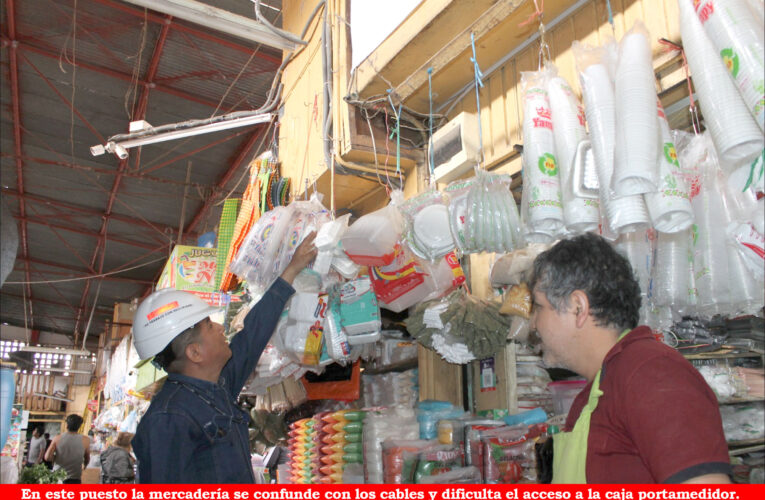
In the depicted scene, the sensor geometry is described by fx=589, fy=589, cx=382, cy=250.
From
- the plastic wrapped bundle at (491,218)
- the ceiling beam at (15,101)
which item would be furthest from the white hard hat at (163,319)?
the ceiling beam at (15,101)

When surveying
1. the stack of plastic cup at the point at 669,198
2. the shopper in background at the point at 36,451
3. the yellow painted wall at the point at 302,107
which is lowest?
the shopper in background at the point at 36,451

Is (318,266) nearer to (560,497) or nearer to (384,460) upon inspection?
(384,460)

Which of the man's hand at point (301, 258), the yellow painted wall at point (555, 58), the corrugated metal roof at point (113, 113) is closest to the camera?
the yellow painted wall at point (555, 58)

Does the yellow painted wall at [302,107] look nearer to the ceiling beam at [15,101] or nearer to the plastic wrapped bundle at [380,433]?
the plastic wrapped bundle at [380,433]

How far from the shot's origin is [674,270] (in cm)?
172

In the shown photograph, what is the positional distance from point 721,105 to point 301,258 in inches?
75.5

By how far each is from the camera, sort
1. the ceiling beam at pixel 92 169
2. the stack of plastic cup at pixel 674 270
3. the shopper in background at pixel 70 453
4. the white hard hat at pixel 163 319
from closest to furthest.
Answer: the stack of plastic cup at pixel 674 270 → the white hard hat at pixel 163 319 → the shopper in background at pixel 70 453 → the ceiling beam at pixel 92 169

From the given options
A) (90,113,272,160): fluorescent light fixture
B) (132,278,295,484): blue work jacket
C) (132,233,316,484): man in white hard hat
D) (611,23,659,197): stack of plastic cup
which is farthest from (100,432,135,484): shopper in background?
(611,23,659,197): stack of plastic cup

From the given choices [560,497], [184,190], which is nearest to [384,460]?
[560,497]

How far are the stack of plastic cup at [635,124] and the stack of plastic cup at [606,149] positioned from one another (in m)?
0.03

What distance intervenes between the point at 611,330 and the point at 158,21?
7.09 metres

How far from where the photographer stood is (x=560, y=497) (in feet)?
4.75

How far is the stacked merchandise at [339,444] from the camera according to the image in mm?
3230

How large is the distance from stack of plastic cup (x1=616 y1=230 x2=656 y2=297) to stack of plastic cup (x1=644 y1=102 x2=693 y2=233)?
1.05ft
